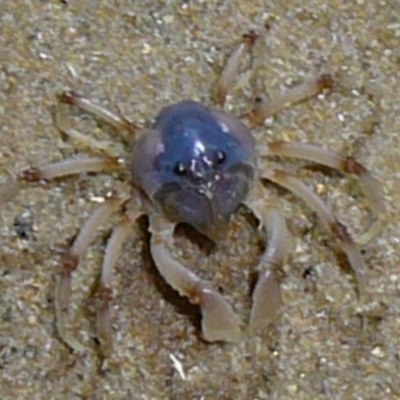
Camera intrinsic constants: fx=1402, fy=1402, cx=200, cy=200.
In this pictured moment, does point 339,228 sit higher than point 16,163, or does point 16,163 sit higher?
point 339,228

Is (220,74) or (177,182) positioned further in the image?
(220,74)

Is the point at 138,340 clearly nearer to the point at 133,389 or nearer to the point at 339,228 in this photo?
the point at 133,389

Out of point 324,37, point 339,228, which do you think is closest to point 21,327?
point 339,228

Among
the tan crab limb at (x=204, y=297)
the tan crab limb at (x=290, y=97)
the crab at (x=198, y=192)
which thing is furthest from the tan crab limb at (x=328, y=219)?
the tan crab limb at (x=204, y=297)

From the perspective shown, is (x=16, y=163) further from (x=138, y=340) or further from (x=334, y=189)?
(x=334, y=189)

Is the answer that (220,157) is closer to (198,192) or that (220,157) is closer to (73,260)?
(198,192)

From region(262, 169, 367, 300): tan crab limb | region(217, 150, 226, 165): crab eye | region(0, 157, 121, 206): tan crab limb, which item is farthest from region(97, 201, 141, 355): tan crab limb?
region(262, 169, 367, 300): tan crab limb

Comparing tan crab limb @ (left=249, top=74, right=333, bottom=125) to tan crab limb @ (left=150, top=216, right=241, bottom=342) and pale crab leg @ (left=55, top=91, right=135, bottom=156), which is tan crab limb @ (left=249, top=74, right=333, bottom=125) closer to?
pale crab leg @ (left=55, top=91, right=135, bottom=156)

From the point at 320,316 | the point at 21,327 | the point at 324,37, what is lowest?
the point at 21,327
